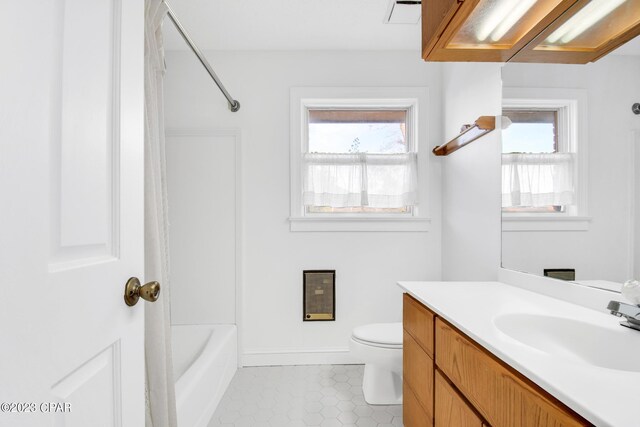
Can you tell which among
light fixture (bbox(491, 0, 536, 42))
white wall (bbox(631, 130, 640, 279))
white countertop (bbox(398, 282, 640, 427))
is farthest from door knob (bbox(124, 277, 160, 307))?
light fixture (bbox(491, 0, 536, 42))

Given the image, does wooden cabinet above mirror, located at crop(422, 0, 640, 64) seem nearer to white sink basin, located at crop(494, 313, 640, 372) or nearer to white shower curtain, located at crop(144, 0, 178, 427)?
white sink basin, located at crop(494, 313, 640, 372)

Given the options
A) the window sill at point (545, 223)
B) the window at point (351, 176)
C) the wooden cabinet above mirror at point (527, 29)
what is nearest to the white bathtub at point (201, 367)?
the window at point (351, 176)

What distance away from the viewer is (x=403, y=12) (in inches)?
74.5

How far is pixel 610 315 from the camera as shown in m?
1.00

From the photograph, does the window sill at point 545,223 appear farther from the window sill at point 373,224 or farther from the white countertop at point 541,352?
the window sill at point 373,224

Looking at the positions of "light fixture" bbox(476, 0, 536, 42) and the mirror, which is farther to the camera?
"light fixture" bbox(476, 0, 536, 42)

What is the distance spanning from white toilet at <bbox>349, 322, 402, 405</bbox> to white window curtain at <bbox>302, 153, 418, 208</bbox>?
92 centimetres

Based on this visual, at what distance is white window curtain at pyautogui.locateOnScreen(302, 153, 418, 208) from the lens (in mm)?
2361

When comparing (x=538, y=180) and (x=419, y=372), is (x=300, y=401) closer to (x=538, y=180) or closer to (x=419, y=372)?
(x=419, y=372)

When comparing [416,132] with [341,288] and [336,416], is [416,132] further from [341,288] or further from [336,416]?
[336,416]

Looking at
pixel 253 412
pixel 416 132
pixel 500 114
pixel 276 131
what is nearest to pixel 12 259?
pixel 253 412

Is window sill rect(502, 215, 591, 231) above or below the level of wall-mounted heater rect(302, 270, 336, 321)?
above

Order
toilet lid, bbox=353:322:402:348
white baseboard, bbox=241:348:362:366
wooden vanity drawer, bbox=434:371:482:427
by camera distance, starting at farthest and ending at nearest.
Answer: white baseboard, bbox=241:348:362:366, toilet lid, bbox=353:322:402:348, wooden vanity drawer, bbox=434:371:482:427

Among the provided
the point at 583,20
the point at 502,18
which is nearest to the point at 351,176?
the point at 502,18
